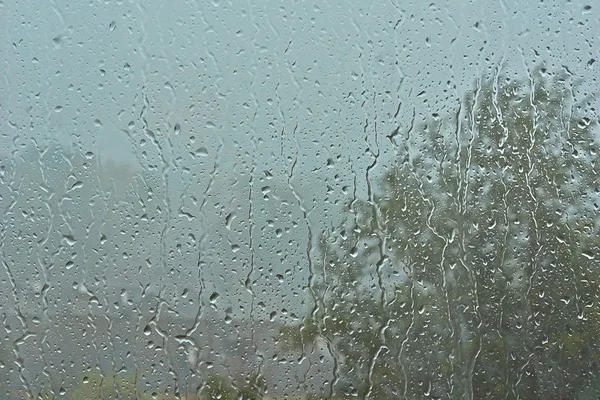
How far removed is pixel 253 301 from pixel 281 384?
0.18 meters

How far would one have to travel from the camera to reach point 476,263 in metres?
1.22

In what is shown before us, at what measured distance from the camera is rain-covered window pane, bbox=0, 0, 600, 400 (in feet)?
3.85

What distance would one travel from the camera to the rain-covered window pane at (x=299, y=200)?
117 cm

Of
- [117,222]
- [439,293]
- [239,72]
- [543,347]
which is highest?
[239,72]

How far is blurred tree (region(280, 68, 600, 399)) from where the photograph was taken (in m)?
1.18

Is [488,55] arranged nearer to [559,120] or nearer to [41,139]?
[559,120]

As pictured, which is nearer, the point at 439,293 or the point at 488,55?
the point at 439,293

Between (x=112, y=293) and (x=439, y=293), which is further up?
(x=112, y=293)

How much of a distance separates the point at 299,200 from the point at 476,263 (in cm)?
40

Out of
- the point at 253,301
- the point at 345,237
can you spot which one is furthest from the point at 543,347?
the point at 253,301

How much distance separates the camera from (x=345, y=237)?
1211 mm

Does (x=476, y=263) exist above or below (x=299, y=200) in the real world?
below

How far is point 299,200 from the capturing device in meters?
1.23

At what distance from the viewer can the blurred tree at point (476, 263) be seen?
3.86ft
